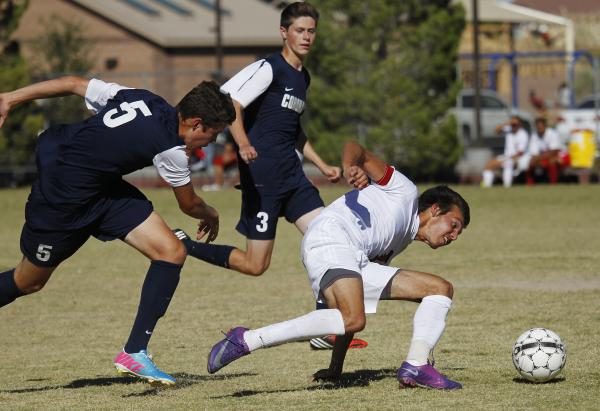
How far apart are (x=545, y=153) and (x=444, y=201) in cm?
1940

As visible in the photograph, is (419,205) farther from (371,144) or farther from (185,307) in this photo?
(371,144)

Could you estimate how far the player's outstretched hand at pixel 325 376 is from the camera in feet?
24.2

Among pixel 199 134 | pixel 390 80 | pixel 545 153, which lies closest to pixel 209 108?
pixel 199 134

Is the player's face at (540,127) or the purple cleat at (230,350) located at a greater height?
the player's face at (540,127)

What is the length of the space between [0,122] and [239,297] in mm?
4997

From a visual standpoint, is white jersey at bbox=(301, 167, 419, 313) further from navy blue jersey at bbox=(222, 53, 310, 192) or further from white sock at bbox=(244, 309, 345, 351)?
navy blue jersey at bbox=(222, 53, 310, 192)

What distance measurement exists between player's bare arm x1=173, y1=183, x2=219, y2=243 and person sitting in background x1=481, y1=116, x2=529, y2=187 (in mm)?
17978

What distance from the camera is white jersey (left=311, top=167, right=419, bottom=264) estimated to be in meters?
7.02

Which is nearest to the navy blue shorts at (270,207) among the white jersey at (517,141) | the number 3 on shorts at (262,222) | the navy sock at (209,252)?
the number 3 on shorts at (262,222)

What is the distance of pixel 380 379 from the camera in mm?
7398

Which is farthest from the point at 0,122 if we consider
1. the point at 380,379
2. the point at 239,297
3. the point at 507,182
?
the point at 507,182

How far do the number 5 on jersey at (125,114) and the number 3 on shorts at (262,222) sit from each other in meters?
2.53

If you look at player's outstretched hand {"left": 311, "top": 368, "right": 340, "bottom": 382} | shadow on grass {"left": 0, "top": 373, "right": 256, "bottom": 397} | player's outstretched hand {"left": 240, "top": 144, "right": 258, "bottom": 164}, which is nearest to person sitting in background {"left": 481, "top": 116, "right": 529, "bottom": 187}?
player's outstretched hand {"left": 240, "top": 144, "right": 258, "bottom": 164}

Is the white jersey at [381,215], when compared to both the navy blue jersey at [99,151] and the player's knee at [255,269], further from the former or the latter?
the player's knee at [255,269]
